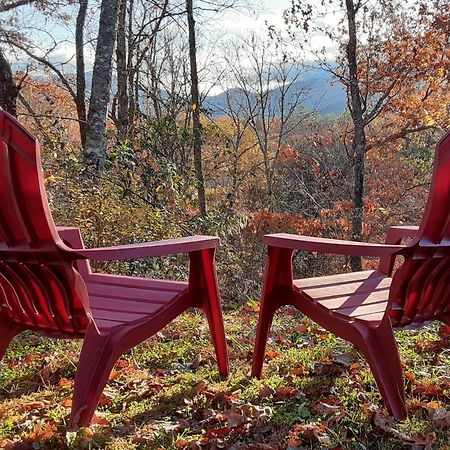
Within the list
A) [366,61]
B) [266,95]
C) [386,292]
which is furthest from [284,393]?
[266,95]

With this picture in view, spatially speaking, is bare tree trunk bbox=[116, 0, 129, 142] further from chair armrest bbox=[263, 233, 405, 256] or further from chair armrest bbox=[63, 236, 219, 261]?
chair armrest bbox=[263, 233, 405, 256]

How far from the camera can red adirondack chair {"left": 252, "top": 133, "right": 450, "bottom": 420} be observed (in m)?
1.71

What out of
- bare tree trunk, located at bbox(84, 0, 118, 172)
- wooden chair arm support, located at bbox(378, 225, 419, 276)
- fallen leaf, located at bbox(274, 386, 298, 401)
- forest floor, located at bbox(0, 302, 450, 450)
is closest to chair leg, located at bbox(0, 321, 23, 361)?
forest floor, located at bbox(0, 302, 450, 450)

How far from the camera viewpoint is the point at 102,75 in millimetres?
5133

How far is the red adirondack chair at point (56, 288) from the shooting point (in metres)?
1.61

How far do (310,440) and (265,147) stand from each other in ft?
35.7

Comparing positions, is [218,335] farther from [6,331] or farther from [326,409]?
[6,331]

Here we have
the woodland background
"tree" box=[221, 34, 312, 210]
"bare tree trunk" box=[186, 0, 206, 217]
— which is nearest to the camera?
the woodland background

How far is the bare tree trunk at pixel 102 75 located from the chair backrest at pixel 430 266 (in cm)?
375

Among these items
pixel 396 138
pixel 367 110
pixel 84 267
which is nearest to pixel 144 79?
pixel 367 110

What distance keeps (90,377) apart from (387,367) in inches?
39.3

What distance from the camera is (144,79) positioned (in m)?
8.92

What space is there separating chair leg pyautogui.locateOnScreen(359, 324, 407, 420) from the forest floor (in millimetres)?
61

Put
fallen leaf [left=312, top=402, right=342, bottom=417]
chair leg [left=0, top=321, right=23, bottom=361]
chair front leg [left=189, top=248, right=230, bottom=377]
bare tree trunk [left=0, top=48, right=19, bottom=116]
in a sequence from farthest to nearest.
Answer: bare tree trunk [left=0, top=48, right=19, bottom=116]
chair front leg [left=189, top=248, right=230, bottom=377]
chair leg [left=0, top=321, right=23, bottom=361]
fallen leaf [left=312, top=402, right=342, bottom=417]
